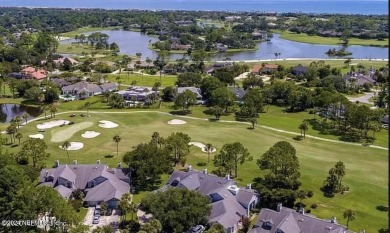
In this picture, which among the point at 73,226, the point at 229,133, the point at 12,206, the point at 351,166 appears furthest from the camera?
the point at 229,133

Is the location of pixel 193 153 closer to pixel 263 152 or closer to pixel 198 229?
pixel 263 152

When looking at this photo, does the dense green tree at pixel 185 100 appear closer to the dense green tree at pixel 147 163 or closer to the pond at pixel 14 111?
the pond at pixel 14 111

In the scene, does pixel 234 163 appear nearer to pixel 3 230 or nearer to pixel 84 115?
pixel 3 230

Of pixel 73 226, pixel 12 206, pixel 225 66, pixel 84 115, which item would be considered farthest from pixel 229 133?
pixel 225 66

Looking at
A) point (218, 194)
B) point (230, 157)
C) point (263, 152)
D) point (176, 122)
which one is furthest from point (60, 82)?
point (218, 194)

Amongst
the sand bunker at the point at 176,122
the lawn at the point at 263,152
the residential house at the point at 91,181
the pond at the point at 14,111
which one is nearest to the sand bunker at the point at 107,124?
the lawn at the point at 263,152

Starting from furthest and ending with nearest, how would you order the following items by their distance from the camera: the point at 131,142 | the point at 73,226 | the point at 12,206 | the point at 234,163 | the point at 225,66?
the point at 225,66 < the point at 131,142 < the point at 234,163 < the point at 73,226 < the point at 12,206
